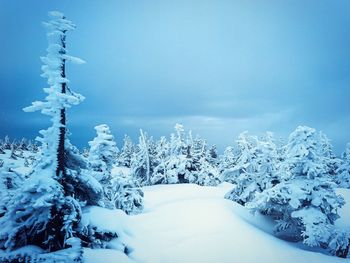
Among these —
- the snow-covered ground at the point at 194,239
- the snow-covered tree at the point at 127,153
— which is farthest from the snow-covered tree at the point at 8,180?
the snow-covered tree at the point at 127,153

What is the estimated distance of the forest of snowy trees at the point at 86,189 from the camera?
918cm

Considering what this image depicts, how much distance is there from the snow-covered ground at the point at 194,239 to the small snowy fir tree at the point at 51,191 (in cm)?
180

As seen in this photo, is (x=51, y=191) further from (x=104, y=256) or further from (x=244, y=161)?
(x=244, y=161)

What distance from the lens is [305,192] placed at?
18.8 m

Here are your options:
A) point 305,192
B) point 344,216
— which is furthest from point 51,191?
point 344,216

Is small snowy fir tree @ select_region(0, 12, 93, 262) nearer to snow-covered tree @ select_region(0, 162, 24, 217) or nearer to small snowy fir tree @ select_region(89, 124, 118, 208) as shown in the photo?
snow-covered tree @ select_region(0, 162, 24, 217)

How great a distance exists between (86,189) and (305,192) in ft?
46.8

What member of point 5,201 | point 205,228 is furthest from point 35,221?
point 205,228

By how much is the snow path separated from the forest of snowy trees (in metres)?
1.54

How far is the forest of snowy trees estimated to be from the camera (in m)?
9.18

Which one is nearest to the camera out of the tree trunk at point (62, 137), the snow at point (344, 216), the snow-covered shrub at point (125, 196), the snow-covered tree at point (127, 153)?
the tree trunk at point (62, 137)

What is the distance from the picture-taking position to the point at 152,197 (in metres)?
36.1

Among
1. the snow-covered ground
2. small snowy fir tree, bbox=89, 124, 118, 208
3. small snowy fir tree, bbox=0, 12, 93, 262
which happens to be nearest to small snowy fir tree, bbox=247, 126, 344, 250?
the snow-covered ground

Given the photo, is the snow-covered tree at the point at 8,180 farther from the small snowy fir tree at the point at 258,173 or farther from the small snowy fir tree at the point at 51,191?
the small snowy fir tree at the point at 258,173
